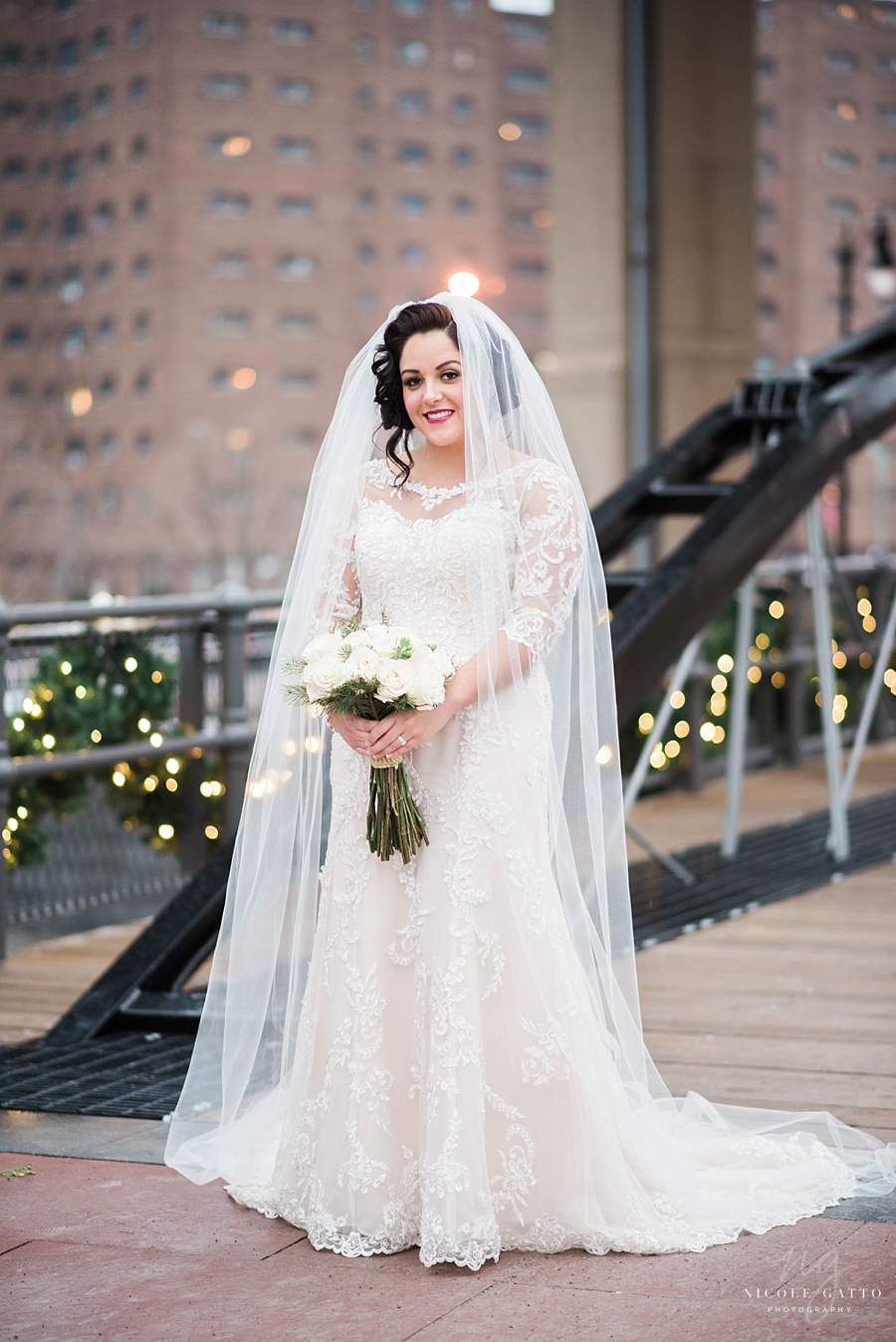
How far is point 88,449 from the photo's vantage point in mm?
59875

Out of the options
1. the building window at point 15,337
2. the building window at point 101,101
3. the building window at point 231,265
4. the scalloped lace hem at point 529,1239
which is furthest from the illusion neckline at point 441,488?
A: the building window at point 231,265

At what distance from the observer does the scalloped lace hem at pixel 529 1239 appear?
135 inches


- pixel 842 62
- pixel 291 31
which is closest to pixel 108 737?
pixel 842 62

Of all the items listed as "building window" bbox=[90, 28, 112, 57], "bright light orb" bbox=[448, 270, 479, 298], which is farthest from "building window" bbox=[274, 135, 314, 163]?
"bright light orb" bbox=[448, 270, 479, 298]

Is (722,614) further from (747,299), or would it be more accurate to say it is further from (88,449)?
(88,449)

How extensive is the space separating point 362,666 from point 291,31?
65559 mm

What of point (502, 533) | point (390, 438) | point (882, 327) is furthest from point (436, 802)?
point (882, 327)

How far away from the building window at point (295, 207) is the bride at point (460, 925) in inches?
2461

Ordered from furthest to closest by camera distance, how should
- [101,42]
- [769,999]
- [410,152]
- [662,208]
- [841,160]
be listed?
[410,152], [101,42], [841,160], [662,208], [769,999]

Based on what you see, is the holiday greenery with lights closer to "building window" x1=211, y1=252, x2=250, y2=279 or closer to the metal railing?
the metal railing

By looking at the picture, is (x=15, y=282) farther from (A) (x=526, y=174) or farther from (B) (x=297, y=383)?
(A) (x=526, y=174)

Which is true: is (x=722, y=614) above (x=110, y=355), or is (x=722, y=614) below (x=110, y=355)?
below

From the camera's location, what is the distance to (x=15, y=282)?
59.7m

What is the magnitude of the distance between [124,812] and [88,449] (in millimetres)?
54462
